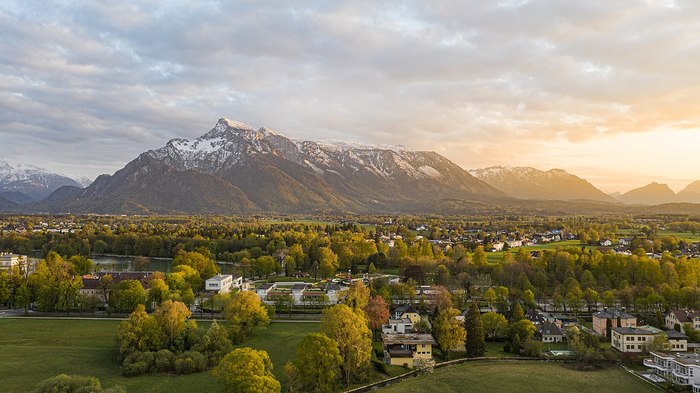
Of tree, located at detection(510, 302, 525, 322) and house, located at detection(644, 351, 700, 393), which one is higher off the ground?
tree, located at detection(510, 302, 525, 322)

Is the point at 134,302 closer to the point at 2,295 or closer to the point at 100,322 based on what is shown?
the point at 100,322

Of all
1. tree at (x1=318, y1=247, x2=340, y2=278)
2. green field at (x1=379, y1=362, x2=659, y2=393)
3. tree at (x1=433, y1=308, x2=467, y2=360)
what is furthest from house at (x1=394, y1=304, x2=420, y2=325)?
tree at (x1=318, y1=247, x2=340, y2=278)

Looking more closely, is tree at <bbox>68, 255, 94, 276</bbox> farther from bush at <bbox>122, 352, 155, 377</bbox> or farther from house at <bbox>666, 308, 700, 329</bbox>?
house at <bbox>666, 308, 700, 329</bbox>

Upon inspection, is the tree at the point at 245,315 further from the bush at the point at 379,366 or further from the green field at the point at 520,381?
the green field at the point at 520,381

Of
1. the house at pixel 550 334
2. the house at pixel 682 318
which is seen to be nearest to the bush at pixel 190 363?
the house at pixel 550 334

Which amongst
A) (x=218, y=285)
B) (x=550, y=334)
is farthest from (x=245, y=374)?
(x=218, y=285)

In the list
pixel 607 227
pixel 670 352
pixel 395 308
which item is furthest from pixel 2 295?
pixel 607 227
